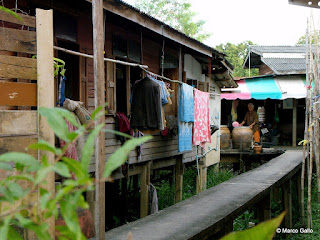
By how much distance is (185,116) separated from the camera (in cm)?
812

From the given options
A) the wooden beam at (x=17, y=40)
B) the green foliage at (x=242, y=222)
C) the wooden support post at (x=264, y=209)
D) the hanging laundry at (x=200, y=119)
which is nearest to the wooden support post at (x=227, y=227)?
the wooden support post at (x=264, y=209)

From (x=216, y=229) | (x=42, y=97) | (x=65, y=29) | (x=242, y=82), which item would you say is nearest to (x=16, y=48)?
(x=42, y=97)

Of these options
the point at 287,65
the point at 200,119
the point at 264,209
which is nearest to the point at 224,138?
the point at 200,119

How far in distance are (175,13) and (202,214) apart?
30.6 m

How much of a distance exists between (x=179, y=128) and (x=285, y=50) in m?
14.6

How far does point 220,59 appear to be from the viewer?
35.6ft

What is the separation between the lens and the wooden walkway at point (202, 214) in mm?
3211

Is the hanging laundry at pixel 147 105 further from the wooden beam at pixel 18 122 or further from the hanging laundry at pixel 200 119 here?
the wooden beam at pixel 18 122

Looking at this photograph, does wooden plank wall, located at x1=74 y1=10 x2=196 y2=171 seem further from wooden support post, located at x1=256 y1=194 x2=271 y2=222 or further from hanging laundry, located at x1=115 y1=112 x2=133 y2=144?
wooden support post, located at x1=256 y1=194 x2=271 y2=222

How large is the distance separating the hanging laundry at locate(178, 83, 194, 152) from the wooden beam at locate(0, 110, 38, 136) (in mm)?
5884

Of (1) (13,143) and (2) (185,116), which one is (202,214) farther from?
(2) (185,116)

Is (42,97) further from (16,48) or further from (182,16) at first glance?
(182,16)

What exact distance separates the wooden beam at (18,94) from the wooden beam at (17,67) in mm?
91

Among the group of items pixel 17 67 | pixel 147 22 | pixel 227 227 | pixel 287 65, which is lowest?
pixel 227 227
